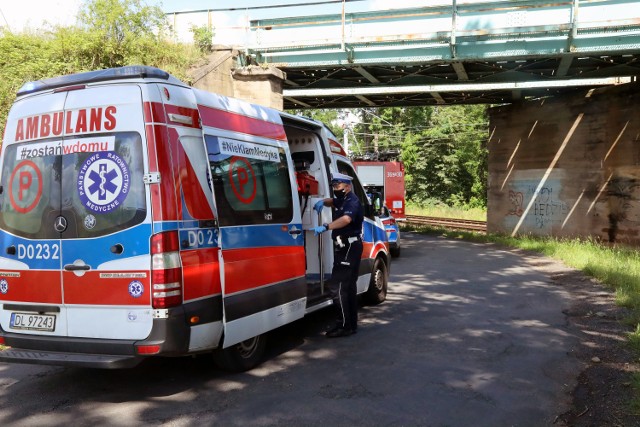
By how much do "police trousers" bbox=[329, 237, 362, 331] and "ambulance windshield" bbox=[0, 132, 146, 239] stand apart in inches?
113

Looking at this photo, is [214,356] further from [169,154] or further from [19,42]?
[19,42]

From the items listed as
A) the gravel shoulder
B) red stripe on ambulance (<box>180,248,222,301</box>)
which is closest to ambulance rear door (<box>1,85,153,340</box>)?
red stripe on ambulance (<box>180,248,222,301</box>)

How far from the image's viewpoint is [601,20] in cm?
1199

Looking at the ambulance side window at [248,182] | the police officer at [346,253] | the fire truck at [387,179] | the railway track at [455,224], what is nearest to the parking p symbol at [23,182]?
the ambulance side window at [248,182]

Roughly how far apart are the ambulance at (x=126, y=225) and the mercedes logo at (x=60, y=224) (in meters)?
0.01

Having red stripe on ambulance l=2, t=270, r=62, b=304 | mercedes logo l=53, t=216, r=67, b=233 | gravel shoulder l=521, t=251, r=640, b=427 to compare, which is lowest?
gravel shoulder l=521, t=251, r=640, b=427

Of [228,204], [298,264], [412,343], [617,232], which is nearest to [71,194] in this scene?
[228,204]

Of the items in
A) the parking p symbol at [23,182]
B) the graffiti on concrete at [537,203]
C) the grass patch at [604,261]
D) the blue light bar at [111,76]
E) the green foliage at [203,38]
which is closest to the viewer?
the blue light bar at [111,76]

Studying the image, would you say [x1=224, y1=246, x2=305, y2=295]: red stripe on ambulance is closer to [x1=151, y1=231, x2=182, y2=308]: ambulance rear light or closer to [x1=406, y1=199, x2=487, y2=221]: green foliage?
[x1=151, y1=231, x2=182, y2=308]: ambulance rear light

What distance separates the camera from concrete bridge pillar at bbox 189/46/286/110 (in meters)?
13.7

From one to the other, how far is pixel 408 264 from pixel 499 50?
5.98 m

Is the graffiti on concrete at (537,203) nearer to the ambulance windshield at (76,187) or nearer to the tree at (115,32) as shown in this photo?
the tree at (115,32)

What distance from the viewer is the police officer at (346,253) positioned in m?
6.09

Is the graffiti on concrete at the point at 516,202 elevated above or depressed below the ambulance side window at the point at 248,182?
below
